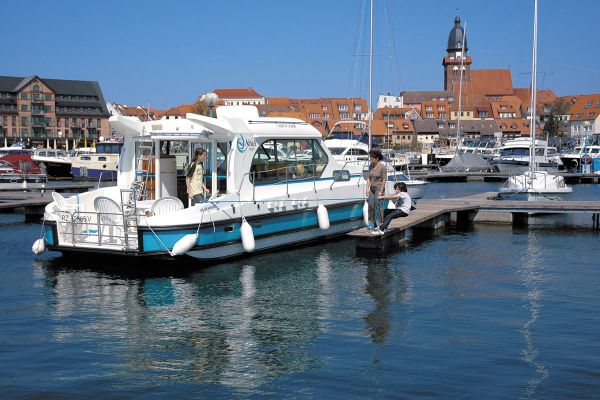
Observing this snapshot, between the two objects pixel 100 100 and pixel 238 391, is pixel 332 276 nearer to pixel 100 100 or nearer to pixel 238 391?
pixel 238 391

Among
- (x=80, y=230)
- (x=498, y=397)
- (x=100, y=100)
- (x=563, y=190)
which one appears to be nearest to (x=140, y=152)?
(x=80, y=230)

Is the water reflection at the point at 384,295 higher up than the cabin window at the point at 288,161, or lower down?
lower down

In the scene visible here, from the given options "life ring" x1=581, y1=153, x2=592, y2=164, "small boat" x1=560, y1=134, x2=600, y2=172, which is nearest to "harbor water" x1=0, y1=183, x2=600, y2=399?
"life ring" x1=581, y1=153, x2=592, y2=164

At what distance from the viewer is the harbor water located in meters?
8.66

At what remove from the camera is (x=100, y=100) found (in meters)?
140

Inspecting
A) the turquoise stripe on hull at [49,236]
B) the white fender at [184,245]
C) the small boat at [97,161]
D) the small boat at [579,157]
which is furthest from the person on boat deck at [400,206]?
the small boat at [579,157]

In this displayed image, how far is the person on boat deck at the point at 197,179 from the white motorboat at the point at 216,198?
17.3 inches

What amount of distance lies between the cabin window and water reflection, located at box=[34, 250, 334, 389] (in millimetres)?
2204

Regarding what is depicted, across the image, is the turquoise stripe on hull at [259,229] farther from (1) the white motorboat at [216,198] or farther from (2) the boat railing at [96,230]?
(2) the boat railing at [96,230]

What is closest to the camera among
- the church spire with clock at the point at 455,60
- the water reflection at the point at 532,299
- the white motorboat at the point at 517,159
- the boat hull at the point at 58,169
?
the water reflection at the point at 532,299

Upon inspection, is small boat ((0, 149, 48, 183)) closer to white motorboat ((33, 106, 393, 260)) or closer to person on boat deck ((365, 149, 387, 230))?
white motorboat ((33, 106, 393, 260))

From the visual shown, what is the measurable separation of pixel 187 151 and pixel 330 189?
386 centimetres

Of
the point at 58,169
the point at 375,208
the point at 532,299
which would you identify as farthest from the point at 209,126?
the point at 58,169

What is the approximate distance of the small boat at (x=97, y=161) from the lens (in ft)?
185
